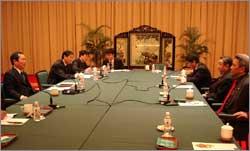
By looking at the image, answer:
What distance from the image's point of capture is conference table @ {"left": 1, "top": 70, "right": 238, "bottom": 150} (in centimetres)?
192

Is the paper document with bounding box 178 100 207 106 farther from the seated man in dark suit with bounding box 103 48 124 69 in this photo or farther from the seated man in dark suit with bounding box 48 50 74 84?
the seated man in dark suit with bounding box 103 48 124 69

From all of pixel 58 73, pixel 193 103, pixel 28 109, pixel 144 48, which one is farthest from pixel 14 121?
pixel 144 48

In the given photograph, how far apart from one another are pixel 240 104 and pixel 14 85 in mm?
2741

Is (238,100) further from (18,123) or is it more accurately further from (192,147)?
(18,123)

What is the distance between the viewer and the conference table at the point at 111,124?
1.92 meters

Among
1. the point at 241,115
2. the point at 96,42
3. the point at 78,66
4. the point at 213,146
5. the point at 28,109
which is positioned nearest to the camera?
the point at 213,146

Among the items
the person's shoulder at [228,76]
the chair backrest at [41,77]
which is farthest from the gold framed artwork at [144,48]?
the person's shoulder at [228,76]

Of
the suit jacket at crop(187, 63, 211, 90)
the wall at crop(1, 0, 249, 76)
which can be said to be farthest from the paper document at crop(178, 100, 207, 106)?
the wall at crop(1, 0, 249, 76)

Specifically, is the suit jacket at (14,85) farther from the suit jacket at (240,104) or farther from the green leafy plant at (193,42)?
the green leafy plant at (193,42)

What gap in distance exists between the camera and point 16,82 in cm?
399

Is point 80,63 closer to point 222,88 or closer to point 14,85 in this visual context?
point 14,85

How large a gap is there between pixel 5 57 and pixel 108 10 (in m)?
3.37

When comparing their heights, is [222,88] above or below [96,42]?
below

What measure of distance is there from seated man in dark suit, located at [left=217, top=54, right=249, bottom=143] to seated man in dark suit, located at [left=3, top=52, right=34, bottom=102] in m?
2.41
